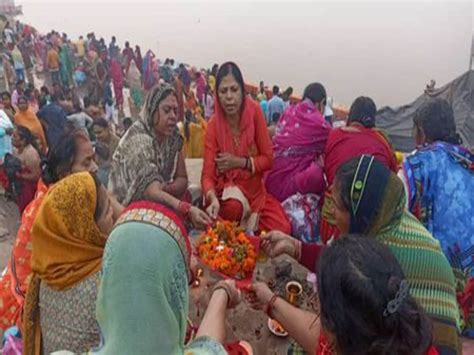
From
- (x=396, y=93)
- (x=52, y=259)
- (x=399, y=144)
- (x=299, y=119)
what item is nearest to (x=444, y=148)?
(x=299, y=119)

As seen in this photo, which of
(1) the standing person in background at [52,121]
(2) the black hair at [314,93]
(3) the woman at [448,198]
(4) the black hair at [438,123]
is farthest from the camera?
(1) the standing person in background at [52,121]

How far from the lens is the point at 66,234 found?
209cm

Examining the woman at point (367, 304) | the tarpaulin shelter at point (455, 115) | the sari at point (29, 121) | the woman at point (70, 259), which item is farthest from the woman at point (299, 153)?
the tarpaulin shelter at point (455, 115)

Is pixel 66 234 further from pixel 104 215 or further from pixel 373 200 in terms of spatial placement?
pixel 373 200

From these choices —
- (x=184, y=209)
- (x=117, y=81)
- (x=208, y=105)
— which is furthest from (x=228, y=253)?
(x=117, y=81)

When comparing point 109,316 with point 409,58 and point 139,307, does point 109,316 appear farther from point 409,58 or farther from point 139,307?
point 409,58

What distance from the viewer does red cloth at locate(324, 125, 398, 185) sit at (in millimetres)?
3490

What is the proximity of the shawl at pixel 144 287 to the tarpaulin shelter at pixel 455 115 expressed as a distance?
912 centimetres

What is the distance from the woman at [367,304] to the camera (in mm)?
1436

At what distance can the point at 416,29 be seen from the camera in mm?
39562

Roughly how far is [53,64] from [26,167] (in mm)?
11081

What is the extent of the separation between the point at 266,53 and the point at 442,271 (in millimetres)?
32620

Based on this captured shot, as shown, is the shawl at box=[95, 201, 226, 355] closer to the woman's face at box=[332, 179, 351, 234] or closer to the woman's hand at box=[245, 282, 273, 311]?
the woman's hand at box=[245, 282, 273, 311]

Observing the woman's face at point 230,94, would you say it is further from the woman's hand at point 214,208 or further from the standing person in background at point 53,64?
the standing person in background at point 53,64
